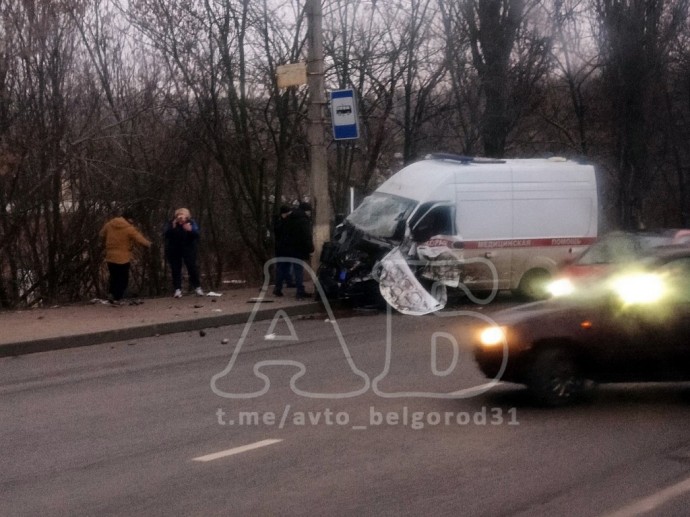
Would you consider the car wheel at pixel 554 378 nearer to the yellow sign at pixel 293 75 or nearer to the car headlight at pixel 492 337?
the car headlight at pixel 492 337

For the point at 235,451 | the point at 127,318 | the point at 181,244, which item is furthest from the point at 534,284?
the point at 235,451

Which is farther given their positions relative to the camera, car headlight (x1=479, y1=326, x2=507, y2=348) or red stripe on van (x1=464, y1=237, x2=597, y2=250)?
red stripe on van (x1=464, y1=237, x2=597, y2=250)

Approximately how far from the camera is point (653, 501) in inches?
261

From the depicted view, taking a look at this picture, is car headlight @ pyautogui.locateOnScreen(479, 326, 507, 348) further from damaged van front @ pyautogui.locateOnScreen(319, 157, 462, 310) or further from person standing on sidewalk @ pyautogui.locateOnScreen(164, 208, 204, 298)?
person standing on sidewalk @ pyautogui.locateOnScreen(164, 208, 204, 298)

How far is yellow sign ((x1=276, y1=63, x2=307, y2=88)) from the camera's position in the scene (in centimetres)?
1856

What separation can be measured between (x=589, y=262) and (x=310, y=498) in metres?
10.2

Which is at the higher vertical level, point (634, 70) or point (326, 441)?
point (634, 70)

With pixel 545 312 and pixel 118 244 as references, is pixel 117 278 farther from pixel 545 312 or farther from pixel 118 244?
pixel 545 312

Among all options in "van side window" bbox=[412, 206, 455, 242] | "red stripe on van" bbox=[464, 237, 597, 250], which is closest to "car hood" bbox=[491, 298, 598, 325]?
"van side window" bbox=[412, 206, 455, 242]

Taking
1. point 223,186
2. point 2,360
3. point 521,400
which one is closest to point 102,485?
point 521,400

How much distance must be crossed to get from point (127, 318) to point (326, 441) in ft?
29.4

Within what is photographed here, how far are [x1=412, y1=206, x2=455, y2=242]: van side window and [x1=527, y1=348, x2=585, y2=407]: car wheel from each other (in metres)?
8.72

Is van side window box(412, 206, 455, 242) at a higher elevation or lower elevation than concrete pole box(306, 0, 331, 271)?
lower

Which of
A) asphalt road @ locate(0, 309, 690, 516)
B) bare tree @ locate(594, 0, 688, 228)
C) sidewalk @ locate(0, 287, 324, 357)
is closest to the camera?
asphalt road @ locate(0, 309, 690, 516)
